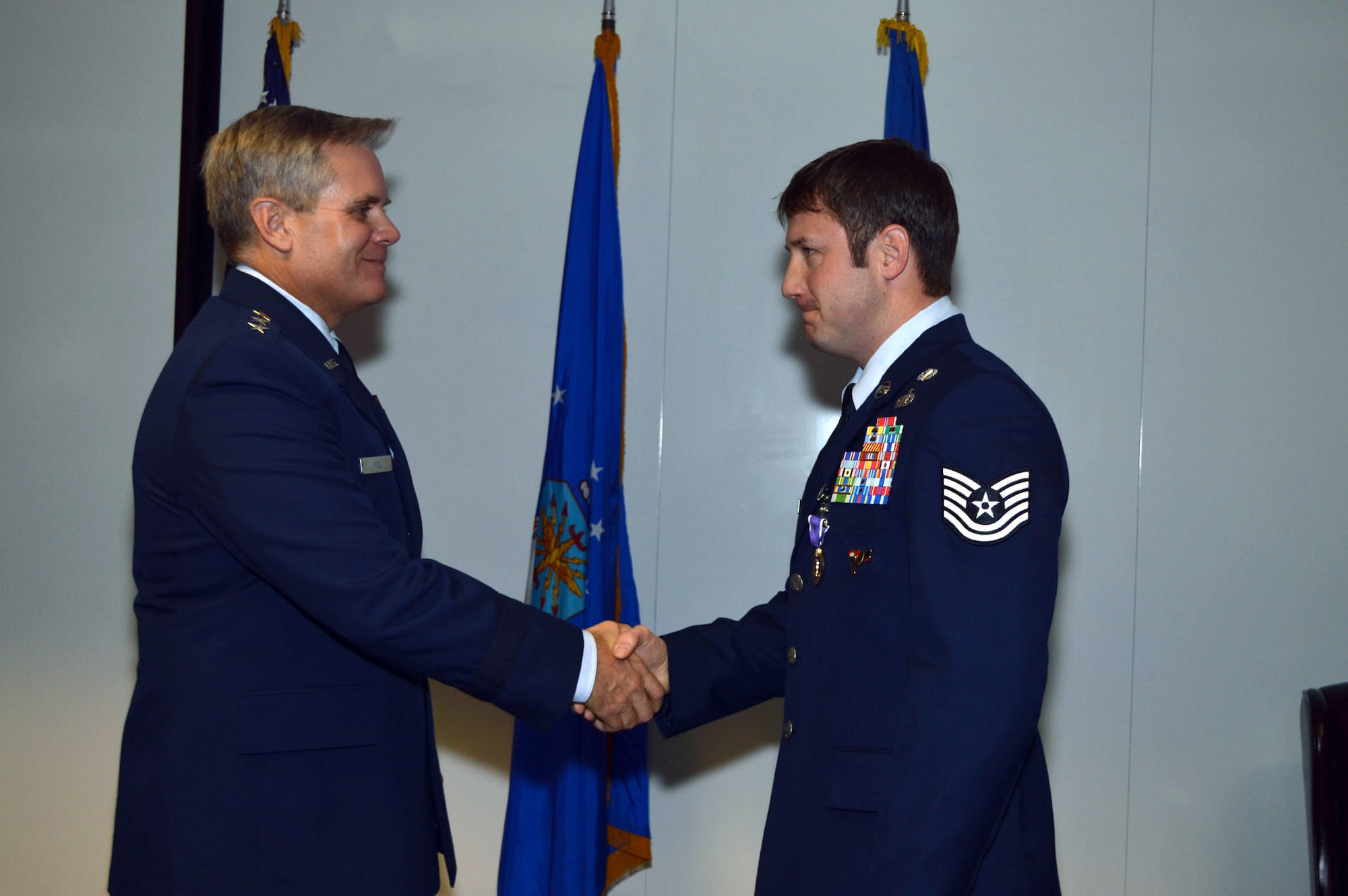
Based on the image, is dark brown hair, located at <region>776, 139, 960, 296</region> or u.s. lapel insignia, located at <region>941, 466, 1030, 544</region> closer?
u.s. lapel insignia, located at <region>941, 466, 1030, 544</region>

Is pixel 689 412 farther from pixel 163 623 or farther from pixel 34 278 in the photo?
pixel 34 278

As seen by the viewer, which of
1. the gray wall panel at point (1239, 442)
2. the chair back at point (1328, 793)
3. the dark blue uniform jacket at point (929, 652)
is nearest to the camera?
the dark blue uniform jacket at point (929, 652)

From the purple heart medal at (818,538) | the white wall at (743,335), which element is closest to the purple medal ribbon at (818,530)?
the purple heart medal at (818,538)

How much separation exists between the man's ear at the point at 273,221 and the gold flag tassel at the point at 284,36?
1285mm

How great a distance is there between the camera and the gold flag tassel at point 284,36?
9.77ft

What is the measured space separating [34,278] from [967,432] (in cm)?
290

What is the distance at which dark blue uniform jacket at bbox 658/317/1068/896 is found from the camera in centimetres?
138

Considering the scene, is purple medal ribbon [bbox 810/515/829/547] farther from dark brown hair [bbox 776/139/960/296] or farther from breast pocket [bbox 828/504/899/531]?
dark brown hair [bbox 776/139/960/296]

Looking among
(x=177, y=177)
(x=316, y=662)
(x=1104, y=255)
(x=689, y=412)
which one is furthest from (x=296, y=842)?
(x=1104, y=255)

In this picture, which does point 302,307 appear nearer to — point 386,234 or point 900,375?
point 386,234

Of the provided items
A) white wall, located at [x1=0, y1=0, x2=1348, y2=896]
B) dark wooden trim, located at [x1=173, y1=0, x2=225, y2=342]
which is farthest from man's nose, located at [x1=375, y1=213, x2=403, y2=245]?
dark wooden trim, located at [x1=173, y1=0, x2=225, y2=342]

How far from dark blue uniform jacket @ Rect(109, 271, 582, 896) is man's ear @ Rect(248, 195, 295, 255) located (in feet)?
0.41

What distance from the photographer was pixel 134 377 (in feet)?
10.4

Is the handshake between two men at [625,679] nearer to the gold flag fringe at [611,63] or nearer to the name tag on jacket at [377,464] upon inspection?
the name tag on jacket at [377,464]
